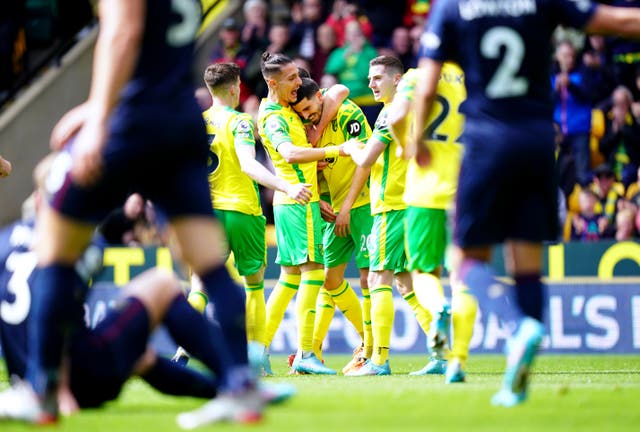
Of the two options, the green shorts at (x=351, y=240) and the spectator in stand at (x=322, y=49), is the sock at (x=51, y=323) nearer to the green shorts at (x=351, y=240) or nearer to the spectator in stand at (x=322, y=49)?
the green shorts at (x=351, y=240)

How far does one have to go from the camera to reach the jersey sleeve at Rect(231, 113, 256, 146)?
360 inches

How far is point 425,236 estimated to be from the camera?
325 inches

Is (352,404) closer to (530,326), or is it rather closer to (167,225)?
(530,326)

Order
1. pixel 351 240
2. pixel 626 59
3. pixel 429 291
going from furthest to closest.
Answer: pixel 626 59 < pixel 351 240 < pixel 429 291

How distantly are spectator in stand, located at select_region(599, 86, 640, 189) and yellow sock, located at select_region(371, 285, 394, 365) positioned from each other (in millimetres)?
6156

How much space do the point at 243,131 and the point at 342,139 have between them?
4.28 feet

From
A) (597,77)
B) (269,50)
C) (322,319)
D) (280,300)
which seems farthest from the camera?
(269,50)

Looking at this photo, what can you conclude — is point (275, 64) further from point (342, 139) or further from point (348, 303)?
point (348, 303)

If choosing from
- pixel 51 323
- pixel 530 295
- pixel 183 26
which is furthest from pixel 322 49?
pixel 51 323

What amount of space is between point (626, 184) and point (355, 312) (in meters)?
5.49

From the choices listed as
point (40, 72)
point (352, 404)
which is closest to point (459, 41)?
point (352, 404)

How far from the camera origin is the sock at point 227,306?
5.16 meters

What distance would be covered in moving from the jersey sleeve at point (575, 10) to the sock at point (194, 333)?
2237mm

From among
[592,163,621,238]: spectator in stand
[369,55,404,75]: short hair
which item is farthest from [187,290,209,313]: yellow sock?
[592,163,621,238]: spectator in stand
